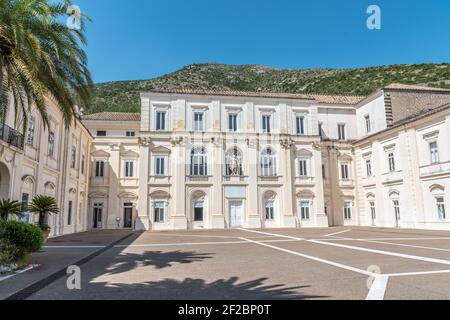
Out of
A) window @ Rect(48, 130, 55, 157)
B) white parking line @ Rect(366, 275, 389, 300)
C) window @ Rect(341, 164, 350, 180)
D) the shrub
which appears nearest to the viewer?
white parking line @ Rect(366, 275, 389, 300)

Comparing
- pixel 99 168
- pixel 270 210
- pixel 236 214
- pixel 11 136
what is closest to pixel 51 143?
pixel 11 136

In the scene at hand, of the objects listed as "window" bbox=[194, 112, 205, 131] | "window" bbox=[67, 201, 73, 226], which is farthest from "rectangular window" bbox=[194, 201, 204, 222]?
"window" bbox=[67, 201, 73, 226]

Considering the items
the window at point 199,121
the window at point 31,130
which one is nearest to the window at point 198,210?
the window at point 199,121

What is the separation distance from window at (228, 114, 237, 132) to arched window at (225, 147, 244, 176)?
2.01m

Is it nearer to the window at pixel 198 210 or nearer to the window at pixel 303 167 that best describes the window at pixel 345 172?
the window at pixel 303 167

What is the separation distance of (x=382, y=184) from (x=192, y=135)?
17.6 metres

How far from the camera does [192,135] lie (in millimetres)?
31766

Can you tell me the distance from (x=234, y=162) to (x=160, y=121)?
25.8ft

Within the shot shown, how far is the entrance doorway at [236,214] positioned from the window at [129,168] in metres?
9.94

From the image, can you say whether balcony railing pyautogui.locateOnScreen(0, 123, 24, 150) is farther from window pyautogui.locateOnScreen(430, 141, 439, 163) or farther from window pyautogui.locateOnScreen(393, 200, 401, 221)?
window pyautogui.locateOnScreen(393, 200, 401, 221)

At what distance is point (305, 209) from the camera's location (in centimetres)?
3256

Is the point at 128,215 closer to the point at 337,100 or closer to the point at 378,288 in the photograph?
the point at 337,100

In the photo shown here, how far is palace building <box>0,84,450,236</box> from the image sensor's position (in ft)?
98.7
